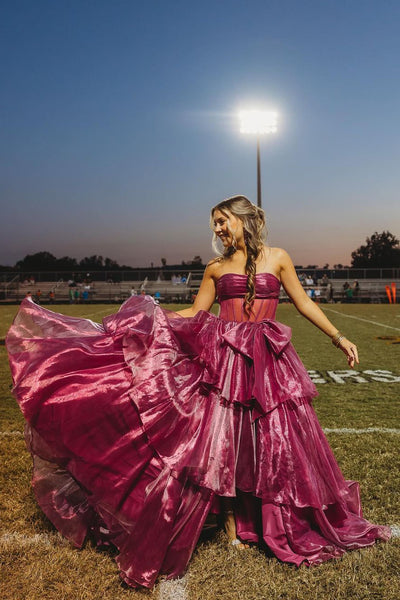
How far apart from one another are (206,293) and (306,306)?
63cm

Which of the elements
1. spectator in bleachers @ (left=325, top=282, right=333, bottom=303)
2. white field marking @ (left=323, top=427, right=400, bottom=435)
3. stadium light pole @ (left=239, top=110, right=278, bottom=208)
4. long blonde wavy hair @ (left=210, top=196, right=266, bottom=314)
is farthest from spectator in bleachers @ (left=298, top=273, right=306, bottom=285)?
long blonde wavy hair @ (left=210, top=196, right=266, bottom=314)

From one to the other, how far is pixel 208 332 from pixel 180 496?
0.87 meters

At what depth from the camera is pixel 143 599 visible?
2555mm

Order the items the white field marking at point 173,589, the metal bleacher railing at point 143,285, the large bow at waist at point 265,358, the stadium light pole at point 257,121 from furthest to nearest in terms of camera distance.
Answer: the metal bleacher railing at point 143,285
the stadium light pole at point 257,121
the large bow at waist at point 265,358
the white field marking at point 173,589

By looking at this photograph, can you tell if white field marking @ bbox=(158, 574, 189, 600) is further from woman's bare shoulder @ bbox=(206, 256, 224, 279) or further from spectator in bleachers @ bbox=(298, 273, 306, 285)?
spectator in bleachers @ bbox=(298, 273, 306, 285)

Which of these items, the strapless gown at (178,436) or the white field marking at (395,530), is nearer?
the strapless gown at (178,436)

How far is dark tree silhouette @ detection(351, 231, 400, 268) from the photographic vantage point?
96.2m

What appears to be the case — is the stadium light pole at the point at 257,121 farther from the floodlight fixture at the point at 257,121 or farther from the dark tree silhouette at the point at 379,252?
the dark tree silhouette at the point at 379,252

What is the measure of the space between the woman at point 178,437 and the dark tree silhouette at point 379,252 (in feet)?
315

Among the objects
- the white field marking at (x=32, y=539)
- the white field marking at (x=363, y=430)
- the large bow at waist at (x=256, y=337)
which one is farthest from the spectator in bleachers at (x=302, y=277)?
the white field marking at (x=32, y=539)

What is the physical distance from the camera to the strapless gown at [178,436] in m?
2.78

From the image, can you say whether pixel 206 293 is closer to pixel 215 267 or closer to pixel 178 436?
pixel 215 267

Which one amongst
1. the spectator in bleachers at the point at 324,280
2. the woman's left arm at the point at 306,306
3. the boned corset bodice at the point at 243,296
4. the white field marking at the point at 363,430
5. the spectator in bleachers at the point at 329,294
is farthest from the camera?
the spectator in bleachers at the point at 324,280

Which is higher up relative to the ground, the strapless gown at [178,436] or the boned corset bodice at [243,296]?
the boned corset bodice at [243,296]
